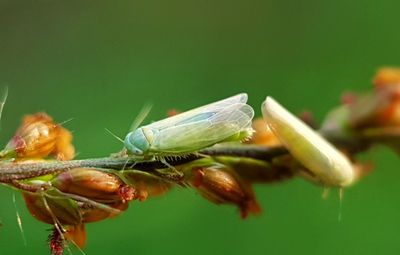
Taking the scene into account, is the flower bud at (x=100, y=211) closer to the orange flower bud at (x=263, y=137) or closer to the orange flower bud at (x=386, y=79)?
the orange flower bud at (x=263, y=137)

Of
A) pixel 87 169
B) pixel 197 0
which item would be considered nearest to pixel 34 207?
pixel 87 169

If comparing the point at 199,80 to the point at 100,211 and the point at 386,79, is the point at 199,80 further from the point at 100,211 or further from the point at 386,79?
the point at 100,211

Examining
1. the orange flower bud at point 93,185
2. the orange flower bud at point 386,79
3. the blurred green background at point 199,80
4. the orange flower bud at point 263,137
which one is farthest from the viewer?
the blurred green background at point 199,80

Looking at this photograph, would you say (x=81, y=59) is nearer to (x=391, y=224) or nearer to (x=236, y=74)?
(x=236, y=74)

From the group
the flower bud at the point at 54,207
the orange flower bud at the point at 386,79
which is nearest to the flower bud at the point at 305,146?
the orange flower bud at the point at 386,79

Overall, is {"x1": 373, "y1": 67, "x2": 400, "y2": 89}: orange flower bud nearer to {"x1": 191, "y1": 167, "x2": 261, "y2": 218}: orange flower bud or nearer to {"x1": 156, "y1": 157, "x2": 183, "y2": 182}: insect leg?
{"x1": 191, "y1": 167, "x2": 261, "y2": 218}: orange flower bud

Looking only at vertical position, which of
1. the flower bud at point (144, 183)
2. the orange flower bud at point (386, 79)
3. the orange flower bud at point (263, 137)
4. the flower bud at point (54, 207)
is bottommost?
the flower bud at point (54, 207)
